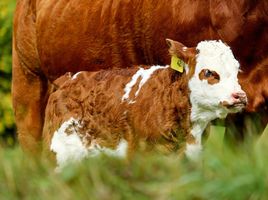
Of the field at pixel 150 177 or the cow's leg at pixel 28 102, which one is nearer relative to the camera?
the field at pixel 150 177

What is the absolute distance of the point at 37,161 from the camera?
641cm

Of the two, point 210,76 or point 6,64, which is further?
point 6,64

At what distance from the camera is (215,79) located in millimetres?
6582

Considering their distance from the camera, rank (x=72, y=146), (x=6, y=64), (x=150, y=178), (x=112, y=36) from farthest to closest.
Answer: (x=6, y=64) < (x=112, y=36) < (x=72, y=146) < (x=150, y=178)

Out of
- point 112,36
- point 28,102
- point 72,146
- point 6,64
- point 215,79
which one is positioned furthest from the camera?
point 6,64

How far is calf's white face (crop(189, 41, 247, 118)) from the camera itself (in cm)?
651

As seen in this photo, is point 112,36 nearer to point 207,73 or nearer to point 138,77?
point 138,77

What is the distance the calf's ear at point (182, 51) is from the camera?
6742mm

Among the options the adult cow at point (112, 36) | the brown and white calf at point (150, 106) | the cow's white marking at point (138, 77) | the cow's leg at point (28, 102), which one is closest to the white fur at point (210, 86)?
the brown and white calf at point (150, 106)

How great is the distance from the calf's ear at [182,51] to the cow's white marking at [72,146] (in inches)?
21.8

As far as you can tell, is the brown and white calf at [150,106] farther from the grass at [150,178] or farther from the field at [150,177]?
the grass at [150,178]

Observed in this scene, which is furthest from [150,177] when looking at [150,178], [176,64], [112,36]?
[112,36]

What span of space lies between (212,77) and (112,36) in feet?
4.88

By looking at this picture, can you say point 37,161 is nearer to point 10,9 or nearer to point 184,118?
point 184,118
